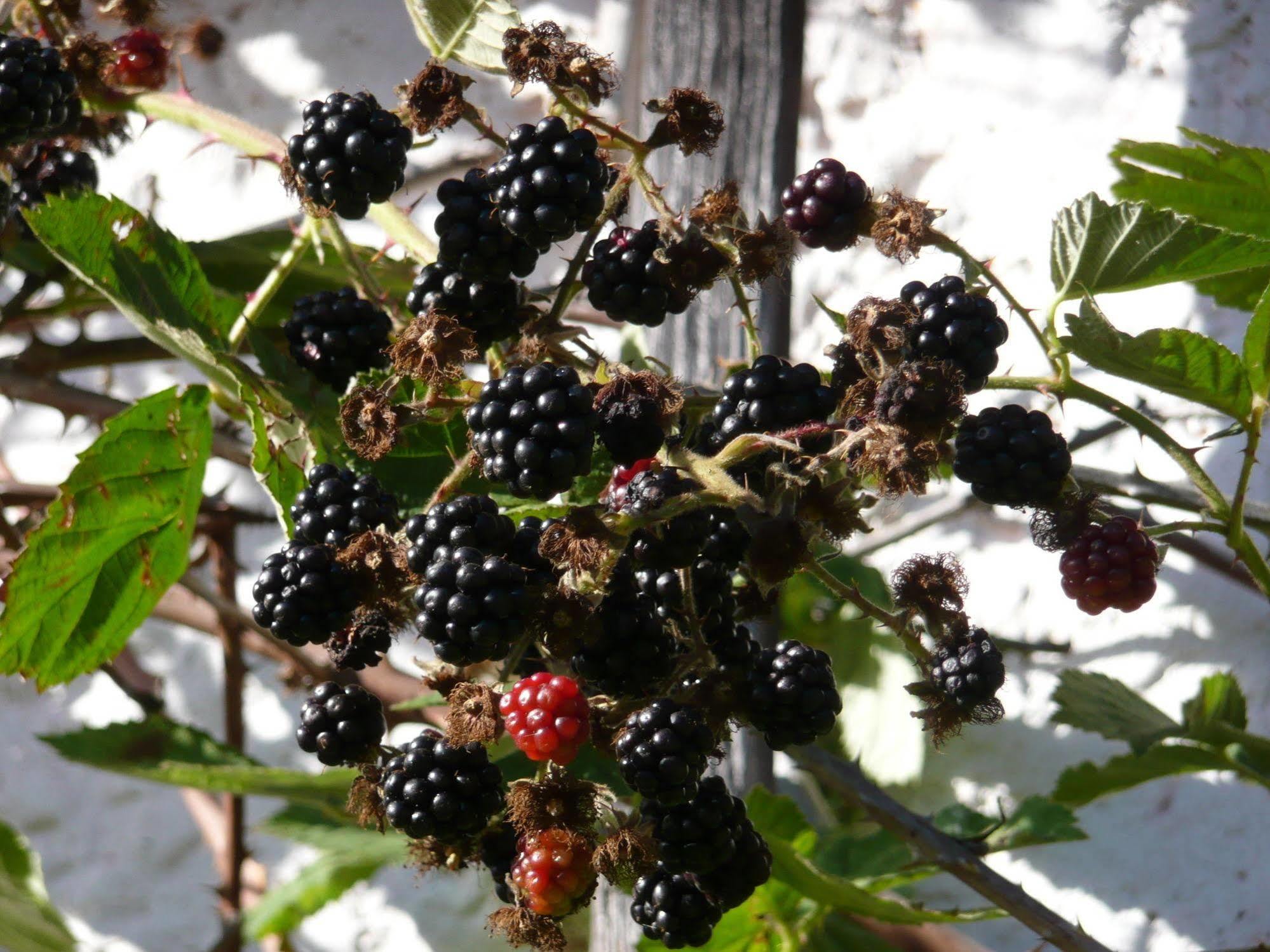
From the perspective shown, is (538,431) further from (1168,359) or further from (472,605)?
(1168,359)

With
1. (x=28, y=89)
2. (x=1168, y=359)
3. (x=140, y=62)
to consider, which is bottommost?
(x=1168, y=359)

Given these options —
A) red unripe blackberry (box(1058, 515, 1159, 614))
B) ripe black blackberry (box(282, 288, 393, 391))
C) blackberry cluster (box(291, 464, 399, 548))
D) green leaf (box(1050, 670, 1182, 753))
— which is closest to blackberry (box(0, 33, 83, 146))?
ripe black blackberry (box(282, 288, 393, 391))

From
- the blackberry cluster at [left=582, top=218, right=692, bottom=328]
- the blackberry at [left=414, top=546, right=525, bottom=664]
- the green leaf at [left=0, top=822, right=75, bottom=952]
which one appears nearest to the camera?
the blackberry at [left=414, top=546, right=525, bottom=664]

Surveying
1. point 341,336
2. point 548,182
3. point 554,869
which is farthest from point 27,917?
point 548,182

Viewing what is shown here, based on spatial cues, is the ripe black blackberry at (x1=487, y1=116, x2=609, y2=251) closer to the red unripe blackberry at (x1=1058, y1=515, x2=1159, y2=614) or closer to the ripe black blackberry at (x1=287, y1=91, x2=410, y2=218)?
the ripe black blackberry at (x1=287, y1=91, x2=410, y2=218)

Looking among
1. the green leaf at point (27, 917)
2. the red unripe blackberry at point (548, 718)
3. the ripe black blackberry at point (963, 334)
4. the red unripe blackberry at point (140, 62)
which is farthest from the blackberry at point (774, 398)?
the green leaf at point (27, 917)

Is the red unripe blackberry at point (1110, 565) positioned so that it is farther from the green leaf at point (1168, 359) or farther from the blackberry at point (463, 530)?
the blackberry at point (463, 530)

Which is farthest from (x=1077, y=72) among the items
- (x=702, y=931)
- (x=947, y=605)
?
(x=702, y=931)
